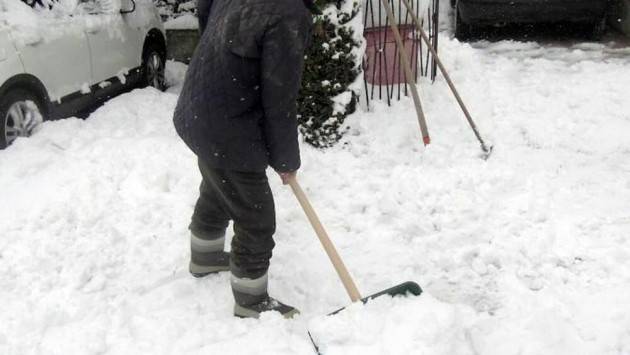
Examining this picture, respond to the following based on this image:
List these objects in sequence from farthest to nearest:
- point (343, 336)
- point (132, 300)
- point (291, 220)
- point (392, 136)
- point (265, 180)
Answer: point (392, 136) → point (291, 220) → point (132, 300) → point (265, 180) → point (343, 336)

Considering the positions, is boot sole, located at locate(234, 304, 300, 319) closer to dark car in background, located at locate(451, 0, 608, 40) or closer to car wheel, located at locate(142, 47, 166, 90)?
car wheel, located at locate(142, 47, 166, 90)

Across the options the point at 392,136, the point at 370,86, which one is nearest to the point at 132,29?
the point at 370,86

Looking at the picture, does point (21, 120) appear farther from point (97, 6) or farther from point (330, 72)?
point (330, 72)

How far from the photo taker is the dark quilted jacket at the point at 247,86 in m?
2.38

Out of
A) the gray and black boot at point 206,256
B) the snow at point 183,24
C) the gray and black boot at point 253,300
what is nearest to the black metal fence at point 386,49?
the gray and black boot at point 206,256

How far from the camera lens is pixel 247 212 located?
276cm

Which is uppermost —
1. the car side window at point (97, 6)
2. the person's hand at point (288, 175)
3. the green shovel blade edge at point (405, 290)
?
the car side window at point (97, 6)

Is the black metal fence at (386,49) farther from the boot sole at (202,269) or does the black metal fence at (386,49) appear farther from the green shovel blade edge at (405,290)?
the green shovel blade edge at (405,290)

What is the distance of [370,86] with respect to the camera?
18.3 feet

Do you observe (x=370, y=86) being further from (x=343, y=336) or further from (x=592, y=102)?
(x=343, y=336)

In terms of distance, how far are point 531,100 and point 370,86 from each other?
1.49 metres

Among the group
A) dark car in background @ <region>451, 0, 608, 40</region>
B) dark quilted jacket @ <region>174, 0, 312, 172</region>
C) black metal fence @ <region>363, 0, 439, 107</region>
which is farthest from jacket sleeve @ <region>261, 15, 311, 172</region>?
dark car in background @ <region>451, 0, 608, 40</region>

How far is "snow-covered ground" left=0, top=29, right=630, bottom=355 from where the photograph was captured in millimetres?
2791

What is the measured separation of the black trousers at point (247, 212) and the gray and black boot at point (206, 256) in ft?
1.05
